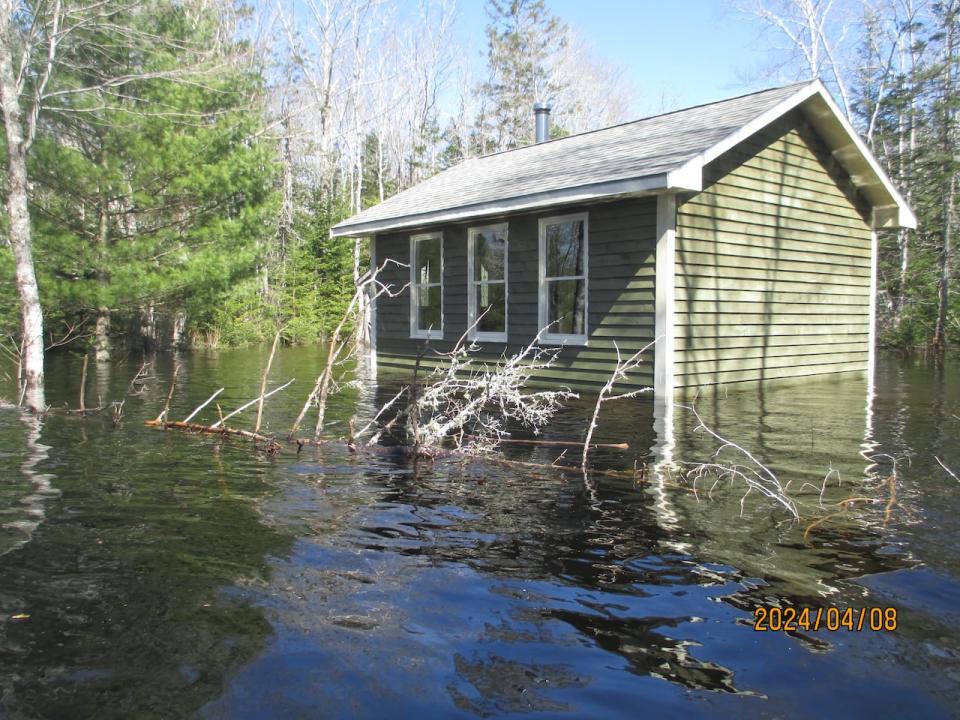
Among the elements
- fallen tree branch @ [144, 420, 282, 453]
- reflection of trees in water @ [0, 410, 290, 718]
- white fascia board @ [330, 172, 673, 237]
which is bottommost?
reflection of trees in water @ [0, 410, 290, 718]

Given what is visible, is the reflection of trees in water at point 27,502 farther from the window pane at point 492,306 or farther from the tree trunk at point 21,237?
the window pane at point 492,306

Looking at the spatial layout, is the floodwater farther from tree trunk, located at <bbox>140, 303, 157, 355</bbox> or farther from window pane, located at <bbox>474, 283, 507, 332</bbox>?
tree trunk, located at <bbox>140, 303, 157, 355</bbox>

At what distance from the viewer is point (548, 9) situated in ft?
117

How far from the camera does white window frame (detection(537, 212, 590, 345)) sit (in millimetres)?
10422

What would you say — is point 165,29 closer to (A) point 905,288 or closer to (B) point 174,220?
(B) point 174,220

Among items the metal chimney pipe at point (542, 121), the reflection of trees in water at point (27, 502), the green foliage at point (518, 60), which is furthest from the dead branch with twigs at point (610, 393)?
the green foliage at point (518, 60)

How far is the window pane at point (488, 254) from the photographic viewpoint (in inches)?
465

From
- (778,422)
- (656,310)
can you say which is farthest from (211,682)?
(656,310)

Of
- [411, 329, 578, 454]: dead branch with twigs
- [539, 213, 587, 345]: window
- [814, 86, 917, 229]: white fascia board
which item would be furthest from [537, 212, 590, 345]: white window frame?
[814, 86, 917, 229]: white fascia board

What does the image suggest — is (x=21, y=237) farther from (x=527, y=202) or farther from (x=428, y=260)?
(x=527, y=202)

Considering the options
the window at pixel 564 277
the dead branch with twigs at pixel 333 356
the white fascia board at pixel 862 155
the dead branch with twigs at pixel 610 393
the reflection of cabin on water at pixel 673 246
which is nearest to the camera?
the dead branch with twigs at pixel 610 393

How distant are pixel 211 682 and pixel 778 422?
22.3ft
